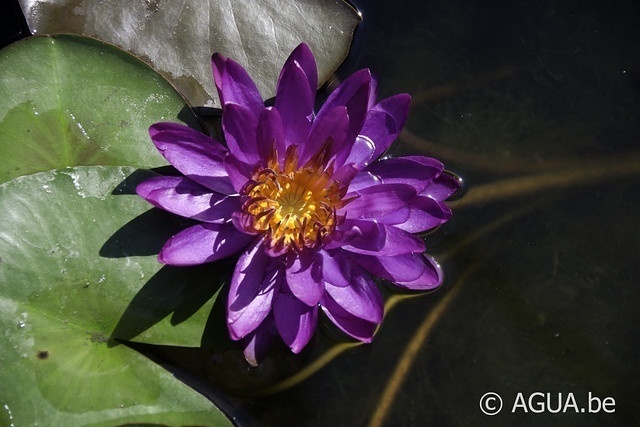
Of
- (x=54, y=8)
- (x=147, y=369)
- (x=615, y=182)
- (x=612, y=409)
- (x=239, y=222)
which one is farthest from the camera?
(x=615, y=182)

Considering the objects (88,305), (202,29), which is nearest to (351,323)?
(88,305)

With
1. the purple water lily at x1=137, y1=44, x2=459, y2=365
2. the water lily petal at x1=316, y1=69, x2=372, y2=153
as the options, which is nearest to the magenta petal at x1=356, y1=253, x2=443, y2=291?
the purple water lily at x1=137, y1=44, x2=459, y2=365

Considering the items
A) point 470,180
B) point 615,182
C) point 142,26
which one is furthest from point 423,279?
point 142,26

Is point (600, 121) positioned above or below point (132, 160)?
above

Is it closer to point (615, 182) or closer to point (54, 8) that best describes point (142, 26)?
point (54, 8)

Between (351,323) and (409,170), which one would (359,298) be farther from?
(409,170)

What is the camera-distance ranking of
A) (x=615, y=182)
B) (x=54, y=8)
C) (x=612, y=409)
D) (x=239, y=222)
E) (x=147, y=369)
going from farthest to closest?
(x=615, y=182) → (x=612, y=409) → (x=54, y=8) → (x=147, y=369) → (x=239, y=222)

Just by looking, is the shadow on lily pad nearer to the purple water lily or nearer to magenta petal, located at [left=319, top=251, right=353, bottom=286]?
the purple water lily
